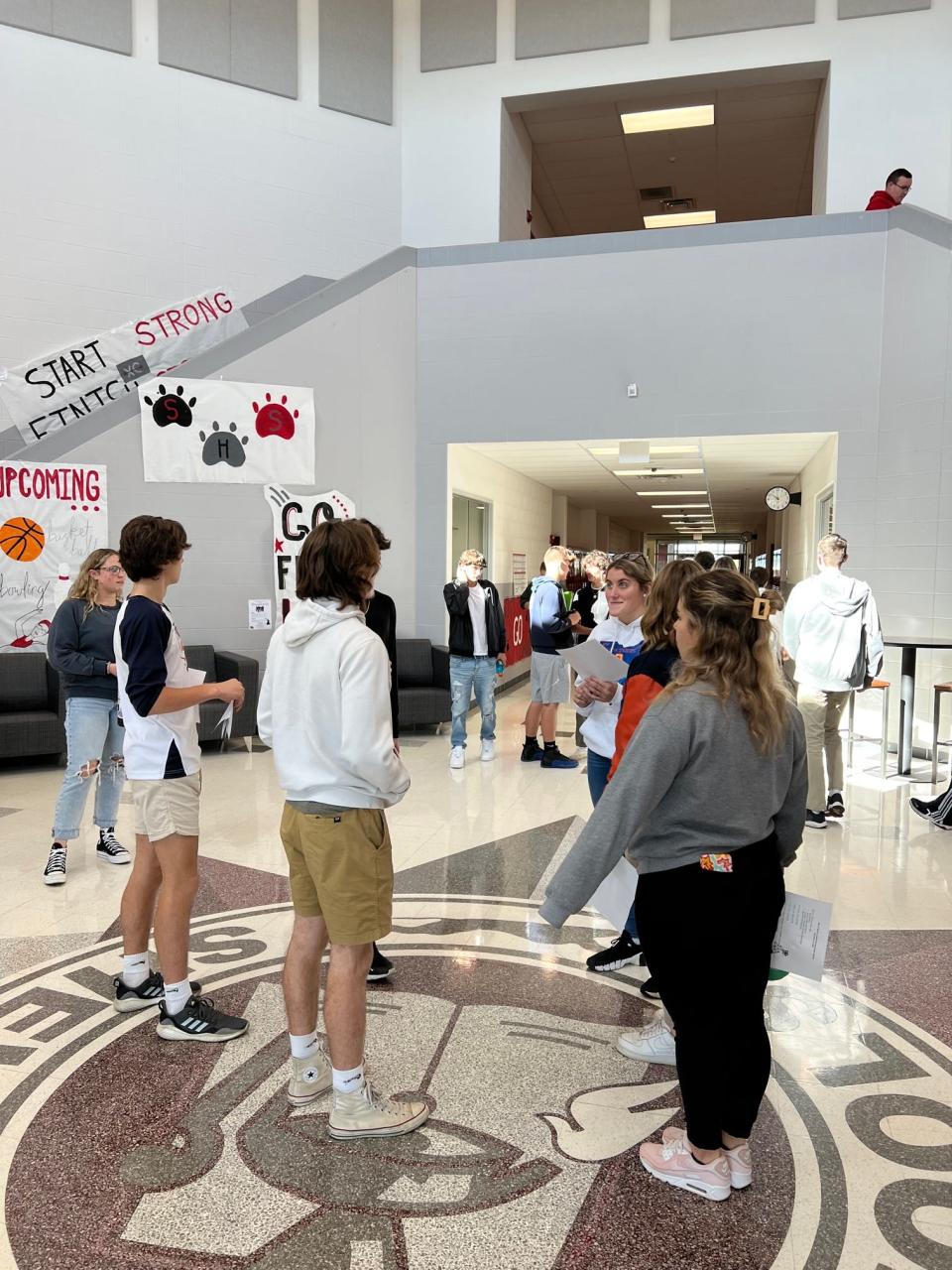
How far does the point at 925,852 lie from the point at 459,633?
3.17m

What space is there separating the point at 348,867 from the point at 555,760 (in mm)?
4428

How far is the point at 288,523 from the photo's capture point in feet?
25.3

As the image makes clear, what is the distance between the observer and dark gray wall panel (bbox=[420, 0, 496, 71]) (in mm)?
9656

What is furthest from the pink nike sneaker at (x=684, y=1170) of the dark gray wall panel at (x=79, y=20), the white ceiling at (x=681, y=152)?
the dark gray wall panel at (x=79, y=20)

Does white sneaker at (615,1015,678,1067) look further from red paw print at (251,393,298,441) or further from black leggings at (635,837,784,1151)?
red paw print at (251,393,298,441)

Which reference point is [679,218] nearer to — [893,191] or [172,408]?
[893,191]

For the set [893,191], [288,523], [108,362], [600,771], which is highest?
[893,191]

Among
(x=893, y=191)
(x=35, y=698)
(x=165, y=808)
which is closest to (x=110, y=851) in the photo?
(x=165, y=808)

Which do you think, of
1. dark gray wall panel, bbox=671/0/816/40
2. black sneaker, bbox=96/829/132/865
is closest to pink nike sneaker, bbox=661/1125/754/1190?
black sneaker, bbox=96/829/132/865

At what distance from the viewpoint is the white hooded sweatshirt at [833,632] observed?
4.86 meters

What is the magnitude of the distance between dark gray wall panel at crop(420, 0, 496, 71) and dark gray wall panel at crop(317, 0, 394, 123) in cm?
40

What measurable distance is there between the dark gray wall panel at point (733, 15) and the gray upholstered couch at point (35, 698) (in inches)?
336

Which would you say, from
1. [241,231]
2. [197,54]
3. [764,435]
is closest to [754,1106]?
[764,435]

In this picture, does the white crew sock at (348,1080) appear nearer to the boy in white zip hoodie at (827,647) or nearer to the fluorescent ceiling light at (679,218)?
the boy in white zip hoodie at (827,647)
